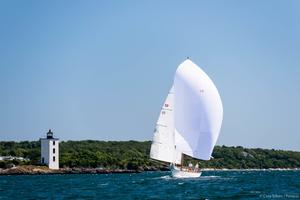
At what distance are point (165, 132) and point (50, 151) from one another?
195ft

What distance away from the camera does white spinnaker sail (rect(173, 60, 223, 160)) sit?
74.8 metres

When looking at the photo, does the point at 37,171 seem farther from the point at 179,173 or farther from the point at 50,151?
the point at 179,173

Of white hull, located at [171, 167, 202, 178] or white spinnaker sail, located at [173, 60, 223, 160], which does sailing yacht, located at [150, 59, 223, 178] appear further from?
white hull, located at [171, 167, 202, 178]

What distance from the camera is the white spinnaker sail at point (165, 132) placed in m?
77.6

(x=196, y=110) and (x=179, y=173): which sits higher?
(x=196, y=110)

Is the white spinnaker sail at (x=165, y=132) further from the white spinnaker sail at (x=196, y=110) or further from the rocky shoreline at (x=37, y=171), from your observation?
the rocky shoreline at (x=37, y=171)

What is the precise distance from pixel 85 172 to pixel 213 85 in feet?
233

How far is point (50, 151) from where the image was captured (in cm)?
13325

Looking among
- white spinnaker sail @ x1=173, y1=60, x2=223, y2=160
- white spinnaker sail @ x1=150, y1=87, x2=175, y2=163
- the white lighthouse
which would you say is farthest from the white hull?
the white lighthouse

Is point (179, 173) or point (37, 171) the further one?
point (37, 171)

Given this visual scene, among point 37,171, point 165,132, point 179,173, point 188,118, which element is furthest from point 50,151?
point 188,118

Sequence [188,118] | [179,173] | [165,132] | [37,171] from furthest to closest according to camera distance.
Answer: [37,171] → [179,173] → [165,132] → [188,118]

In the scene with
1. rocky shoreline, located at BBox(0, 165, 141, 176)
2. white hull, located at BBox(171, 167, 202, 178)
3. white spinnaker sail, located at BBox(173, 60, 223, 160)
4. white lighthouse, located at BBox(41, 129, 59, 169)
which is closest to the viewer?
white spinnaker sail, located at BBox(173, 60, 223, 160)

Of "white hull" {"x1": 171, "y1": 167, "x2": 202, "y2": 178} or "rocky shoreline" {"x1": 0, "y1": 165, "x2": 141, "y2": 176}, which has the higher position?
"rocky shoreline" {"x1": 0, "y1": 165, "x2": 141, "y2": 176}
